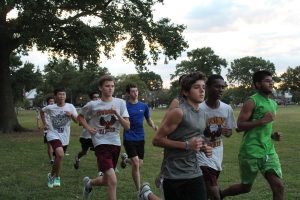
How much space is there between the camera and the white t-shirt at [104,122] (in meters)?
7.07

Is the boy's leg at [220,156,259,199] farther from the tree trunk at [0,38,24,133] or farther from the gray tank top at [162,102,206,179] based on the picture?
the tree trunk at [0,38,24,133]

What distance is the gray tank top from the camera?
4703mm

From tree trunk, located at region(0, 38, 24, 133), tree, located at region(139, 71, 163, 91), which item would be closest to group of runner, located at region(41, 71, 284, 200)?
tree trunk, located at region(0, 38, 24, 133)

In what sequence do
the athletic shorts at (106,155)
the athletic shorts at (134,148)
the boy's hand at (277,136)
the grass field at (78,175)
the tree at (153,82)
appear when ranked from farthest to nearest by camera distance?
the tree at (153,82) → the athletic shorts at (134,148) → the grass field at (78,175) → the athletic shorts at (106,155) → the boy's hand at (277,136)

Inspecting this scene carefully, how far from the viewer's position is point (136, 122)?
9.12 m

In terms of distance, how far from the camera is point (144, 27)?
2498 cm

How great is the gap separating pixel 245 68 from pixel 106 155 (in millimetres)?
138377

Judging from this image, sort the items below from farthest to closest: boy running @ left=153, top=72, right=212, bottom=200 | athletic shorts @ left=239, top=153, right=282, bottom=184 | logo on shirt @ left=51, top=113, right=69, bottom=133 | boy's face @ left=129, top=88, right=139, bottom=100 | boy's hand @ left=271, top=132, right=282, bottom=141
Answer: logo on shirt @ left=51, top=113, right=69, bottom=133 < boy's face @ left=129, top=88, right=139, bottom=100 < boy's hand @ left=271, top=132, right=282, bottom=141 < athletic shorts @ left=239, top=153, right=282, bottom=184 < boy running @ left=153, top=72, right=212, bottom=200

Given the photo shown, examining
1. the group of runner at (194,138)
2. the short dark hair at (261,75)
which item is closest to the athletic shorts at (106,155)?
the group of runner at (194,138)

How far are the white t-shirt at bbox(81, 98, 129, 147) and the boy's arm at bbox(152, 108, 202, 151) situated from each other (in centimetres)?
246

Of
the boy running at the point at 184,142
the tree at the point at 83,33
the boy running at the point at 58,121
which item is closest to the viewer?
the boy running at the point at 184,142

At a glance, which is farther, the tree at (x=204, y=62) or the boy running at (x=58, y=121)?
the tree at (x=204, y=62)

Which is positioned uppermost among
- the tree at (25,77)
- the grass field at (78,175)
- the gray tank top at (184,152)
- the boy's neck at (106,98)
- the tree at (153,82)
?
the tree at (153,82)

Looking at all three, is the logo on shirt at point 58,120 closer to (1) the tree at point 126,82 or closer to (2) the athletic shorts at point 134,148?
(2) the athletic shorts at point 134,148
